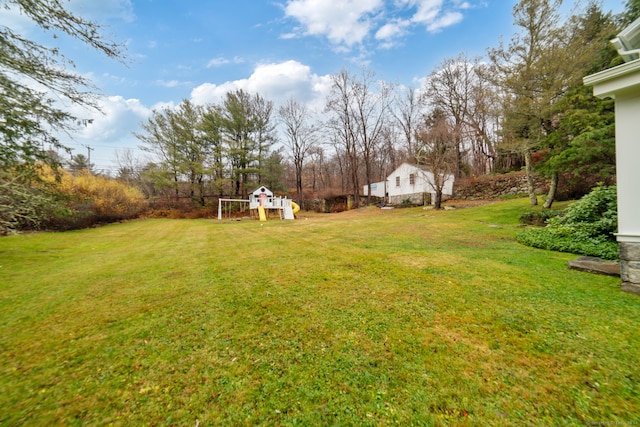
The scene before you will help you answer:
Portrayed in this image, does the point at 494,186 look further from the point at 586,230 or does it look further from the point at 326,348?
the point at 326,348

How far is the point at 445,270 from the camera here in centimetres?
418

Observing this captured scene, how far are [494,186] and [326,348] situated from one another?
21.0m

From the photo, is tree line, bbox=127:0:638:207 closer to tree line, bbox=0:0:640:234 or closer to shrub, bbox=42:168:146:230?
tree line, bbox=0:0:640:234

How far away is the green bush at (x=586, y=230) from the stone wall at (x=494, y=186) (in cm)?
1138

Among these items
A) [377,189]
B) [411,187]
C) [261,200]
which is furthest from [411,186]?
[261,200]

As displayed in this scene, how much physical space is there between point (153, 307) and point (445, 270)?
A: 4662 mm

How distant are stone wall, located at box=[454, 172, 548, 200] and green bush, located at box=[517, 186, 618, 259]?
11382mm

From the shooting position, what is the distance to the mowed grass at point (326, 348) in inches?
59.4

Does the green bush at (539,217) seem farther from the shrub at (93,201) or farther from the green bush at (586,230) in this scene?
the shrub at (93,201)

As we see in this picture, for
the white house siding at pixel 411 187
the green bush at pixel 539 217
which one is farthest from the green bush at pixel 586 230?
the white house siding at pixel 411 187

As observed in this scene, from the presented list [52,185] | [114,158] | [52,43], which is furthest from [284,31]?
[114,158]

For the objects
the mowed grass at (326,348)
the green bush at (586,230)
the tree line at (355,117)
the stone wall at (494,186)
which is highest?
the tree line at (355,117)

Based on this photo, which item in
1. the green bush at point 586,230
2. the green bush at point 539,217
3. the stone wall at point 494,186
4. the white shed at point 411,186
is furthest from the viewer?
the white shed at point 411,186

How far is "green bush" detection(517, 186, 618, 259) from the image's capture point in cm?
500
